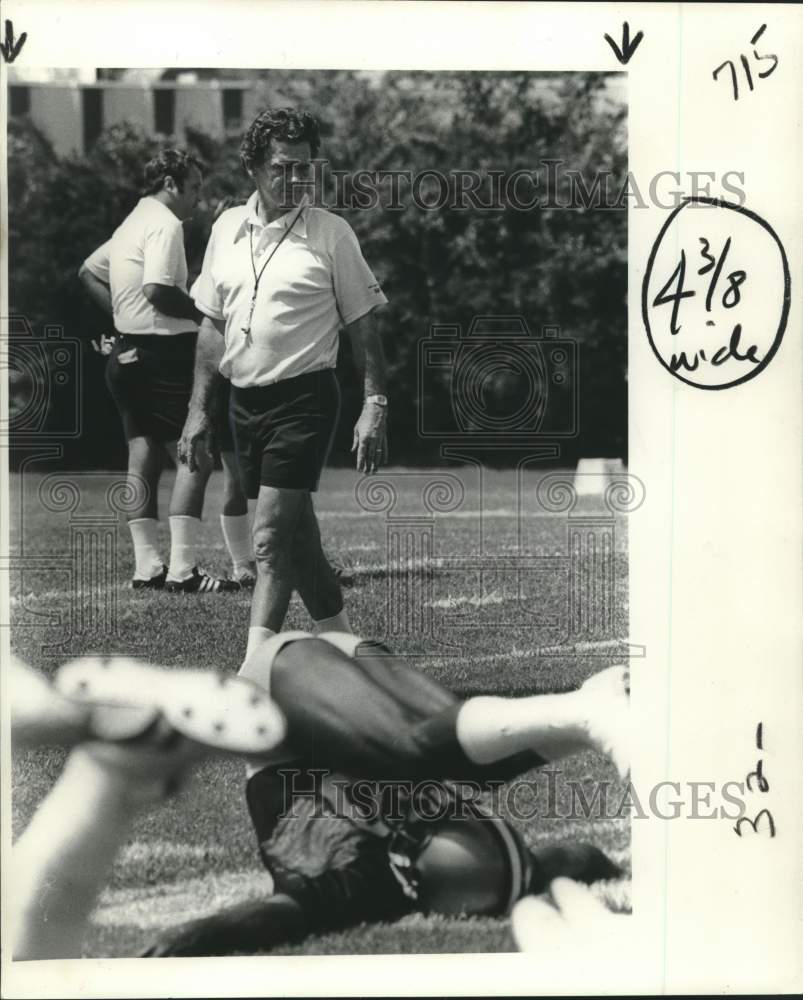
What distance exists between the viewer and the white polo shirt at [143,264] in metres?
5.09

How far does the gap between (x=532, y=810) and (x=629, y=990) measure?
0.73 meters

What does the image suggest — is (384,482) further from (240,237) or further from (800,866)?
(800,866)

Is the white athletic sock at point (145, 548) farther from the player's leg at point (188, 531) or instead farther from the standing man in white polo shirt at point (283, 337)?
the standing man in white polo shirt at point (283, 337)

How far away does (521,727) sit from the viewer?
502 cm

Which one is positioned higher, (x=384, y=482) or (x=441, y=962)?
(x=384, y=482)

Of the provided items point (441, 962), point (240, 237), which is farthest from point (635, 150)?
point (441, 962)

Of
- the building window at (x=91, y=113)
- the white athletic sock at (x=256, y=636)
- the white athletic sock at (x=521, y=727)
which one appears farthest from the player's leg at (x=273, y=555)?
the building window at (x=91, y=113)

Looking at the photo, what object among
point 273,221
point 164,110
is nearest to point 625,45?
point 273,221

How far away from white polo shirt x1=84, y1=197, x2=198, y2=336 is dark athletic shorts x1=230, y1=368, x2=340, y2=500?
1.20 feet

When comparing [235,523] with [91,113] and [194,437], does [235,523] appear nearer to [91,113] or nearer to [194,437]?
[194,437]

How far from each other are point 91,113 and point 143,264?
544mm

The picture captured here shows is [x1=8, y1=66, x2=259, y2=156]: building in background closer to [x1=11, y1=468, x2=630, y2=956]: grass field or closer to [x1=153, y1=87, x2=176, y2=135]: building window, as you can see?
[x1=153, y1=87, x2=176, y2=135]: building window

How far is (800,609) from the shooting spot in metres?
5.09

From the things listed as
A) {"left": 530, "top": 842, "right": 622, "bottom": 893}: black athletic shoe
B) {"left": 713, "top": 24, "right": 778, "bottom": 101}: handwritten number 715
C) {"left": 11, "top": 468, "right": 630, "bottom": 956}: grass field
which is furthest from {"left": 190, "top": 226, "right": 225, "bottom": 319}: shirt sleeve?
{"left": 530, "top": 842, "right": 622, "bottom": 893}: black athletic shoe
